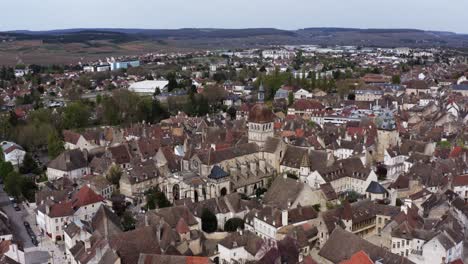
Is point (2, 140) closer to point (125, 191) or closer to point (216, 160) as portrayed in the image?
point (125, 191)

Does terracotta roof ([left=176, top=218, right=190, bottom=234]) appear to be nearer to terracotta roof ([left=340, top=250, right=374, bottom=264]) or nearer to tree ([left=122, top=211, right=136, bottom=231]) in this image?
tree ([left=122, top=211, right=136, bottom=231])

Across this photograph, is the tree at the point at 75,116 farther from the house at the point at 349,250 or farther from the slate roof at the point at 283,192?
the house at the point at 349,250

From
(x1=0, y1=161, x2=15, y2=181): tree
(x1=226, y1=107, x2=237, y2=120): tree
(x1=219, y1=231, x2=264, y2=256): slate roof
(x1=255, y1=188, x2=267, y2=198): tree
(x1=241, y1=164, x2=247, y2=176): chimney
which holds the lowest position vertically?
(x1=226, y1=107, x2=237, y2=120): tree

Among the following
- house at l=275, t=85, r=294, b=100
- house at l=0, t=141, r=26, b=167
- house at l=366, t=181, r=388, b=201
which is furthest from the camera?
house at l=275, t=85, r=294, b=100

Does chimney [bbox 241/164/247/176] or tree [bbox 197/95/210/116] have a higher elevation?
chimney [bbox 241/164/247/176]

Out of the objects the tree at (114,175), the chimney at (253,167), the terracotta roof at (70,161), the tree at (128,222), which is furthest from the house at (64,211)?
the chimney at (253,167)

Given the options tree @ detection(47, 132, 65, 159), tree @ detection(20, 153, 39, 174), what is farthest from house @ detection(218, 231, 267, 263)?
tree @ detection(47, 132, 65, 159)

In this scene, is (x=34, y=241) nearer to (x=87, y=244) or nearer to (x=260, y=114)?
(x=87, y=244)

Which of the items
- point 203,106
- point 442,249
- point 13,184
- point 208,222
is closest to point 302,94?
point 203,106
